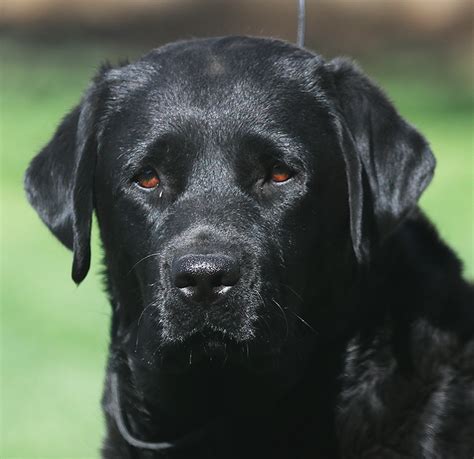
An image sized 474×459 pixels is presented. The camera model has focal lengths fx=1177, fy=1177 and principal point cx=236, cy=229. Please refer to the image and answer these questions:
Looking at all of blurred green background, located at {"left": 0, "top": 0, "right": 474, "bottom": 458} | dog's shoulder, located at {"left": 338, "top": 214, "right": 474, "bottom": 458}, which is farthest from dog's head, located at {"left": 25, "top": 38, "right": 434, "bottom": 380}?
blurred green background, located at {"left": 0, "top": 0, "right": 474, "bottom": 458}

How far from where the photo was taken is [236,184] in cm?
452

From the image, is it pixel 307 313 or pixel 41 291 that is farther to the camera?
pixel 41 291

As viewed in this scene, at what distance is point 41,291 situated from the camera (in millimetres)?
10992

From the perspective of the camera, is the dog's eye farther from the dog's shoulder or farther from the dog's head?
the dog's shoulder

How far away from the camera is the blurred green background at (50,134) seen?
7977 mm

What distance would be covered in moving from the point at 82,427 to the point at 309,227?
338 centimetres

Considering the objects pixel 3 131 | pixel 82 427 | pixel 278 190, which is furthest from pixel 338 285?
pixel 3 131

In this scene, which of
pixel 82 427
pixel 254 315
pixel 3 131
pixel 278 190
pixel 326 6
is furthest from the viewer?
pixel 326 6

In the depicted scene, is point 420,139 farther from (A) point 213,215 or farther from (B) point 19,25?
(B) point 19,25

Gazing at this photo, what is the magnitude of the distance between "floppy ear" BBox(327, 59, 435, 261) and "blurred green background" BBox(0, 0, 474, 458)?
0.53 meters

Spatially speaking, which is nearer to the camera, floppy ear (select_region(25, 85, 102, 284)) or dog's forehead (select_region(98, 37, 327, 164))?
dog's forehead (select_region(98, 37, 327, 164))

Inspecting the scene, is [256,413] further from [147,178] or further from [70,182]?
[70,182]

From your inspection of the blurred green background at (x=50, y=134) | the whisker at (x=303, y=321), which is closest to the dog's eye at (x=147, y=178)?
the whisker at (x=303, y=321)

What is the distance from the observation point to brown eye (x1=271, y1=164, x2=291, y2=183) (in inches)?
180
